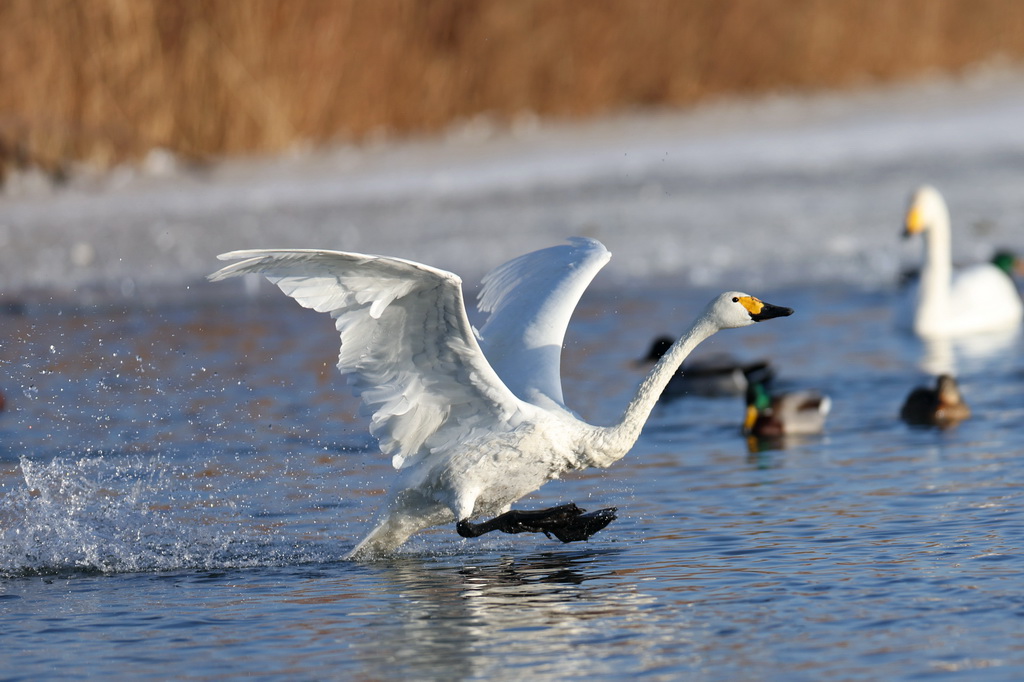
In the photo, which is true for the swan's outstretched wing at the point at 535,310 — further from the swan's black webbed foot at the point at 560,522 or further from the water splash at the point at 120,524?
the water splash at the point at 120,524

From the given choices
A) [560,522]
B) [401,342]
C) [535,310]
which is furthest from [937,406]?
[401,342]

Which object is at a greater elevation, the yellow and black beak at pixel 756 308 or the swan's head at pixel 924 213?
the swan's head at pixel 924 213

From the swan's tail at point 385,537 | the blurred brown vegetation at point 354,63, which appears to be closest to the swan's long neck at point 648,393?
the swan's tail at point 385,537

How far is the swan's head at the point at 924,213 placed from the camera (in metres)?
11.8

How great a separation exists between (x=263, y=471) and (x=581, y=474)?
57.7 inches

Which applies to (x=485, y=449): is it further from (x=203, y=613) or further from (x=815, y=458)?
(x=815, y=458)

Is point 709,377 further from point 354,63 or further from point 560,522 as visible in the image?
point 354,63

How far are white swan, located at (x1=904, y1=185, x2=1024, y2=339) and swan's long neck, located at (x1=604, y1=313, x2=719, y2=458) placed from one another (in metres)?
5.17

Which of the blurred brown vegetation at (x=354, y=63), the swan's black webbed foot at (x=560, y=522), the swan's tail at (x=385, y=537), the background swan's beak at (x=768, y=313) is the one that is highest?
the blurred brown vegetation at (x=354, y=63)

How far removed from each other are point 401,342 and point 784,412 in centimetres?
309

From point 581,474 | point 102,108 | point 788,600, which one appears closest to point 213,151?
point 102,108

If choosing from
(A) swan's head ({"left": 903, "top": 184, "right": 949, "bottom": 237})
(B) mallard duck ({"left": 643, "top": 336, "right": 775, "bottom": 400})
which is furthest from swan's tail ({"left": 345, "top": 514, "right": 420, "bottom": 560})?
(A) swan's head ({"left": 903, "top": 184, "right": 949, "bottom": 237})

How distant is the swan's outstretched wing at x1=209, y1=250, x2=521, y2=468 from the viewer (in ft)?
17.7

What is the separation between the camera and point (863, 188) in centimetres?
1583
